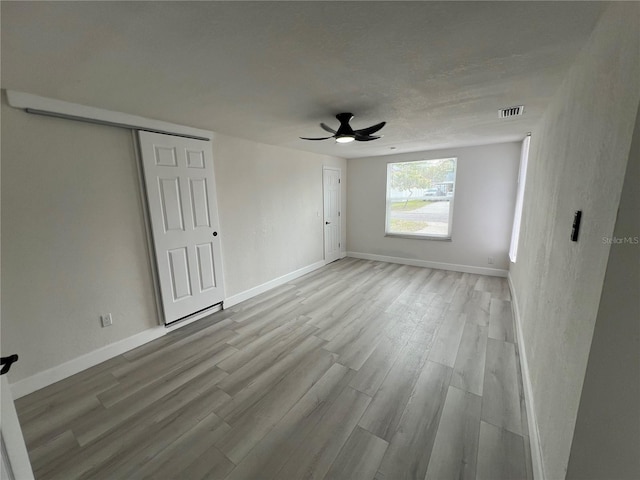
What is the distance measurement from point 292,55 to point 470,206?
164 inches

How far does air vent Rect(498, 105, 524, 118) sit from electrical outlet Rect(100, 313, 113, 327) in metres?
4.29

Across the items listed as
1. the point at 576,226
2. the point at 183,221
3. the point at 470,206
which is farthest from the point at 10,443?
the point at 470,206

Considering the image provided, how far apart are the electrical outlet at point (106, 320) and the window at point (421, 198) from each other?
470 centimetres

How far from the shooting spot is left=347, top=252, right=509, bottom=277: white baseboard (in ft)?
14.5

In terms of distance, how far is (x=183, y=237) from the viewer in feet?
9.55

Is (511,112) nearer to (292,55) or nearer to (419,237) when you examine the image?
(292,55)

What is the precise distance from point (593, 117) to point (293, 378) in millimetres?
2434

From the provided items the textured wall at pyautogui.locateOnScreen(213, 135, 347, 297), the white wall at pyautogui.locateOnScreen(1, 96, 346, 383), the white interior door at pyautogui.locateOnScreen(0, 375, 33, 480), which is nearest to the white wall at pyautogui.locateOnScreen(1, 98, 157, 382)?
the white wall at pyautogui.locateOnScreen(1, 96, 346, 383)

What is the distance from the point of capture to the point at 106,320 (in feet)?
7.89

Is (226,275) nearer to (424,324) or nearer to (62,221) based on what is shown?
(62,221)

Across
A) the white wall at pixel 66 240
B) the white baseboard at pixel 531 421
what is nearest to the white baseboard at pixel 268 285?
the white wall at pixel 66 240

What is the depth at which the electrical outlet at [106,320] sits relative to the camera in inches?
93.9

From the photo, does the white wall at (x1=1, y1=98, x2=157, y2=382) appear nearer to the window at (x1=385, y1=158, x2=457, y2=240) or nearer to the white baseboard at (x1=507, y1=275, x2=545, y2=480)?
the white baseboard at (x1=507, y1=275, x2=545, y2=480)

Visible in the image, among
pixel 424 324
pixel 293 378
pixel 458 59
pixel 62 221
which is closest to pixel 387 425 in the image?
pixel 293 378
